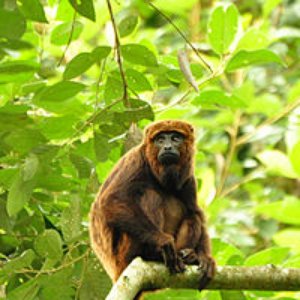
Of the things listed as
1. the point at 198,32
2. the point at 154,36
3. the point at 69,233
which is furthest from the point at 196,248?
the point at 198,32

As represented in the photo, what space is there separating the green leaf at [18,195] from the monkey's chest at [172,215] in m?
1.45

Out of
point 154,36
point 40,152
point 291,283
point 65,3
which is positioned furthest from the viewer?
point 154,36

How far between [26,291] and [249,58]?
187cm

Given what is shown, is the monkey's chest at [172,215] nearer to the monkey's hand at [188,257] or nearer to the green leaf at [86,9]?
the monkey's hand at [188,257]

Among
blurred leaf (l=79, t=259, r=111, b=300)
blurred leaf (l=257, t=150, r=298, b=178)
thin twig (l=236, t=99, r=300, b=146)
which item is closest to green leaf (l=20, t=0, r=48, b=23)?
blurred leaf (l=79, t=259, r=111, b=300)

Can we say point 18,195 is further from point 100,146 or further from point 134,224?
point 134,224

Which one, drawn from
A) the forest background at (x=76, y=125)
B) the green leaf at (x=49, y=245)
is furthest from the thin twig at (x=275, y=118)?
the green leaf at (x=49, y=245)

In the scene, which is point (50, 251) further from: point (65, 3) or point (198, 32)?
point (198, 32)

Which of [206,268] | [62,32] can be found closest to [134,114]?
[62,32]

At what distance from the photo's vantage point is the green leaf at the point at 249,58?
14.8 ft

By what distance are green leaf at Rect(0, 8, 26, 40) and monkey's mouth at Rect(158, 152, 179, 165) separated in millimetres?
2497

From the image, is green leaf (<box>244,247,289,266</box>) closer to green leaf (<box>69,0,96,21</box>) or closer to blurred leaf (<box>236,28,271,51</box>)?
blurred leaf (<box>236,28,271,51</box>)

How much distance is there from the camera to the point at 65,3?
4.63 m

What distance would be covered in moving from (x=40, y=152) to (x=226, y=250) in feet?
5.80
